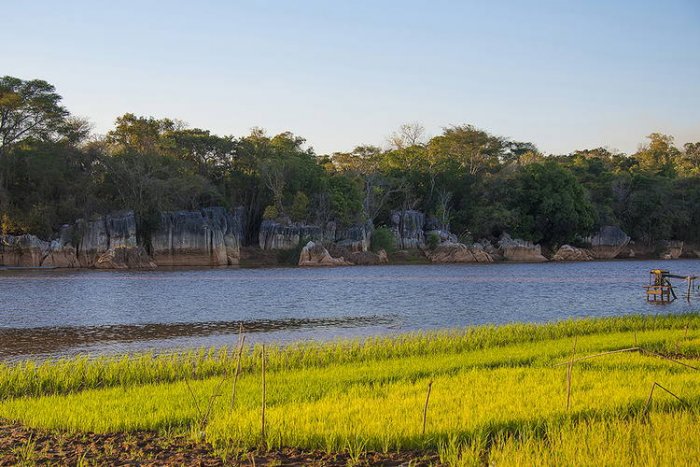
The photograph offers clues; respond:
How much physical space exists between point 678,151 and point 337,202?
92.9 meters

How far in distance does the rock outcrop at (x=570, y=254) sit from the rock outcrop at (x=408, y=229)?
18.9 m

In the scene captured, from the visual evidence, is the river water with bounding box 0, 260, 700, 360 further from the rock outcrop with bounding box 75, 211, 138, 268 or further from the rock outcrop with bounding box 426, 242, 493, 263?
the rock outcrop with bounding box 426, 242, 493, 263

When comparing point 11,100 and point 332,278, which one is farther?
point 11,100

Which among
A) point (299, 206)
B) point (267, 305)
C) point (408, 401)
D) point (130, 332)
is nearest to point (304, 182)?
point (299, 206)

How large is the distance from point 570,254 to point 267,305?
6432 centimetres

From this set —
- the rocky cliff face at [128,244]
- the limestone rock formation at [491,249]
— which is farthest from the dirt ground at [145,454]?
the limestone rock formation at [491,249]

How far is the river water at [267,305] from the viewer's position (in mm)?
26656

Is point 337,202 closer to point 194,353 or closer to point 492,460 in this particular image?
point 194,353

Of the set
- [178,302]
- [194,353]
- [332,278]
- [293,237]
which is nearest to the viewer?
[194,353]

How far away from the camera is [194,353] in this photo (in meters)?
20.9

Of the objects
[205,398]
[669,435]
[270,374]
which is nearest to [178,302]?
[270,374]

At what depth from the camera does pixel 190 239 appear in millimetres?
77625

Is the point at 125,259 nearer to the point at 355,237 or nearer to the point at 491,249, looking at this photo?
the point at 355,237

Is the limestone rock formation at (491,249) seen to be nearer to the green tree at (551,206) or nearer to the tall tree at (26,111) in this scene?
the green tree at (551,206)
